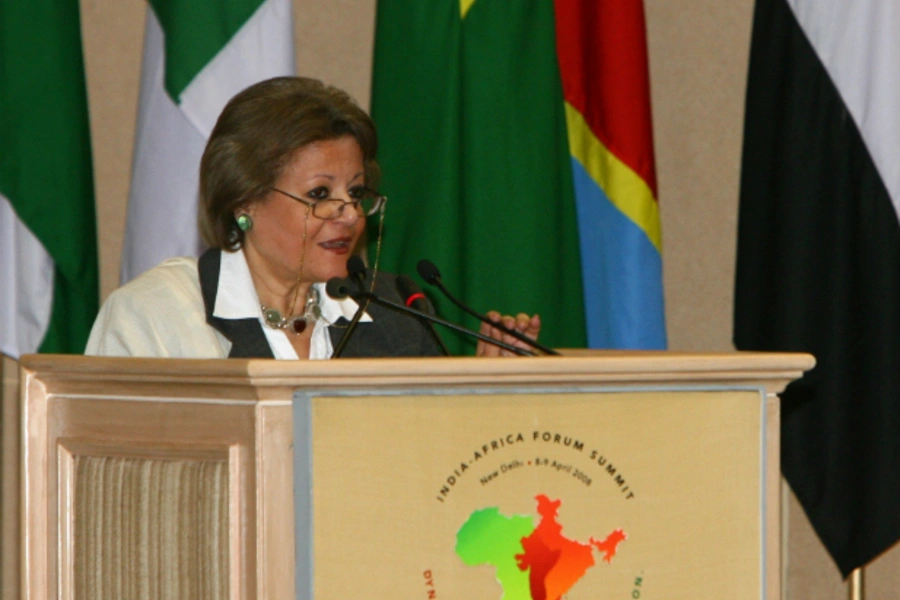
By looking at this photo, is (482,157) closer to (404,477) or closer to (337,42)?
(337,42)

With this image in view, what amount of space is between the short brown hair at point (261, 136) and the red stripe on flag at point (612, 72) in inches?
33.9

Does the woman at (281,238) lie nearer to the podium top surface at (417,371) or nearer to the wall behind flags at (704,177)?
the podium top surface at (417,371)

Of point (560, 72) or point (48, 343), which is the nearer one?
point (48, 343)

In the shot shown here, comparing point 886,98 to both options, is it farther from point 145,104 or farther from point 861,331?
point 145,104

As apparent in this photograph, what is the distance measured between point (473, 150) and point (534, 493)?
5.33ft

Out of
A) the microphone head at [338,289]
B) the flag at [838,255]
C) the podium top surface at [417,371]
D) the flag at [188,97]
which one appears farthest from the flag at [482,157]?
the podium top surface at [417,371]

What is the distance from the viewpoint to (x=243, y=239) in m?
2.26

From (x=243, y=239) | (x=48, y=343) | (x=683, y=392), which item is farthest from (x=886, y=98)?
(x=48, y=343)

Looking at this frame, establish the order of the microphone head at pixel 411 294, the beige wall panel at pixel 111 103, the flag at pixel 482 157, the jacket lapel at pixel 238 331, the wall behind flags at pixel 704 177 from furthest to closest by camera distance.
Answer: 1. the wall behind flags at pixel 704 177
2. the beige wall panel at pixel 111 103
3. the flag at pixel 482 157
4. the jacket lapel at pixel 238 331
5. the microphone head at pixel 411 294

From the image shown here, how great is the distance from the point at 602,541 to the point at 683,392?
7.5 inches

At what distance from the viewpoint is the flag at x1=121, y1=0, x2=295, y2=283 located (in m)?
2.74

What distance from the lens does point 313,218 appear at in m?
2.17

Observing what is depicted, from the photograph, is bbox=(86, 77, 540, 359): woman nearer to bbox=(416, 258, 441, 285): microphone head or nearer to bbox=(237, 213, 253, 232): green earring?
bbox=(237, 213, 253, 232): green earring

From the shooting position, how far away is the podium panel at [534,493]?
48.7 inches
